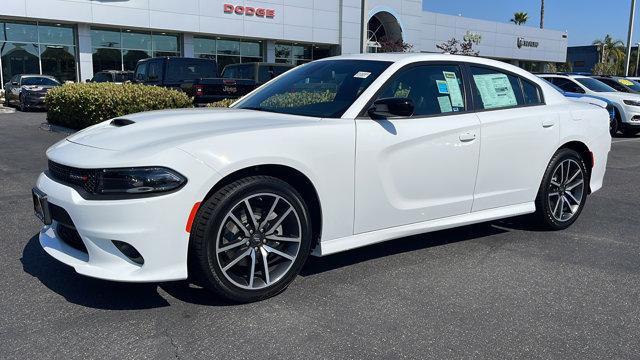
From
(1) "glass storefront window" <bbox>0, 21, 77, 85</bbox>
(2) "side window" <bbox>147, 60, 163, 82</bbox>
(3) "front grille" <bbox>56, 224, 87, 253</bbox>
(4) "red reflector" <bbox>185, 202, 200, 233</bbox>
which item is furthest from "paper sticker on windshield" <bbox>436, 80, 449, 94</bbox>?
(1) "glass storefront window" <bbox>0, 21, 77, 85</bbox>

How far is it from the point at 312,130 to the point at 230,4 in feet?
96.5

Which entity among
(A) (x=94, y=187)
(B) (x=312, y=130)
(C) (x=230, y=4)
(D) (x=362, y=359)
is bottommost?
(D) (x=362, y=359)

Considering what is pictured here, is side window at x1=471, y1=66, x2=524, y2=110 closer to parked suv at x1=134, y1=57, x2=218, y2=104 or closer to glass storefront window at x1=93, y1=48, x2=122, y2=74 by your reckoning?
parked suv at x1=134, y1=57, x2=218, y2=104

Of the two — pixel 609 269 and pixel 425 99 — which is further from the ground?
pixel 425 99

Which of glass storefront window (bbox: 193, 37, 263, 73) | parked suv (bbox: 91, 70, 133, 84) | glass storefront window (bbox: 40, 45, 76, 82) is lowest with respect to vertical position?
parked suv (bbox: 91, 70, 133, 84)

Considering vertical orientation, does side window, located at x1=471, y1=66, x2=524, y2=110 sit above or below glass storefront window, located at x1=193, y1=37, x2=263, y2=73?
below

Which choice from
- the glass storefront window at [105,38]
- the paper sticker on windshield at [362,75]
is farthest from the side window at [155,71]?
the glass storefront window at [105,38]

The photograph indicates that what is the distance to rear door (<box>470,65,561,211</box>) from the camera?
457 cm

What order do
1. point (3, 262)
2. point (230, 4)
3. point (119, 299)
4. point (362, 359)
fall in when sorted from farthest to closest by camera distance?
point (230, 4) < point (3, 262) < point (119, 299) < point (362, 359)

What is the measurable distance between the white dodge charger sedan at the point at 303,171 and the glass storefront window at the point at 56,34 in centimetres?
2586

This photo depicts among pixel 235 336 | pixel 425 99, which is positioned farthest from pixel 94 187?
pixel 425 99

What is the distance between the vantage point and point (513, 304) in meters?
3.60

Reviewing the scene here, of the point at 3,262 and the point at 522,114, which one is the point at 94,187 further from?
the point at 522,114

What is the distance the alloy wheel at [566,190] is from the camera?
5238 millimetres
